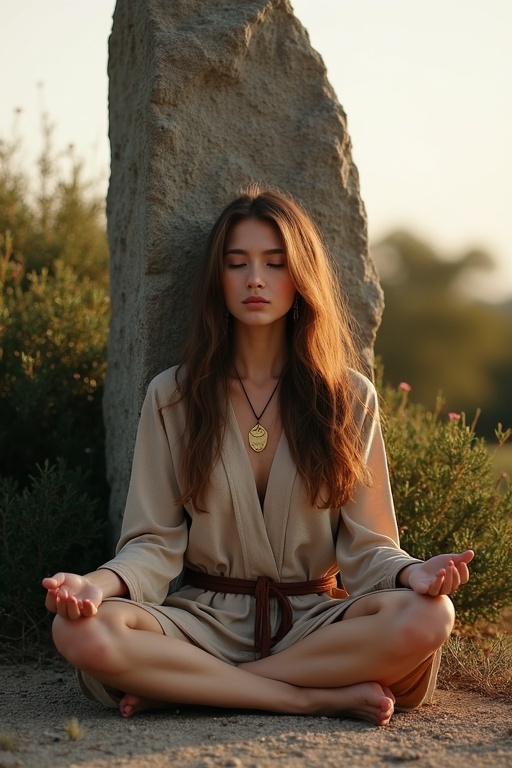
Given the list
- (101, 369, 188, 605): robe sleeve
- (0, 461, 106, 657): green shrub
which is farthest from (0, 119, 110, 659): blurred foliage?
(101, 369, 188, 605): robe sleeve

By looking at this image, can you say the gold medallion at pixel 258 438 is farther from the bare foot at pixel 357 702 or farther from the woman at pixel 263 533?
the bare foot at pixel 357 702

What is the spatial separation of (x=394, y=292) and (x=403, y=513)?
14636 millimetres

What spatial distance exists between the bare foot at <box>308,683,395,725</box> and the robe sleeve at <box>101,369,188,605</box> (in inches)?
25.3

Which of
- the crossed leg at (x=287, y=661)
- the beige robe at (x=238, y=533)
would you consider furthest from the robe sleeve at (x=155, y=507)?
the crossed leg at (x=287, y=661)

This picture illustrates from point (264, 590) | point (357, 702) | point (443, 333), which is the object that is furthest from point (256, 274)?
point (443, 333)

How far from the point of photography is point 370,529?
3.53m

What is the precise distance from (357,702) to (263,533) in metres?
0.65

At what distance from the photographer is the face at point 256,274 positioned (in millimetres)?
3584

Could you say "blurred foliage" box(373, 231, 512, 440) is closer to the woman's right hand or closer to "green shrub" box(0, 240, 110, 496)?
"green shrub" box(0, 240, 110, 496)

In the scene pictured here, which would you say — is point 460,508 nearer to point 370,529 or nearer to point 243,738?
point 370,529

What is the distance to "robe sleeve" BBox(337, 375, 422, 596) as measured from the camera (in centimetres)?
343

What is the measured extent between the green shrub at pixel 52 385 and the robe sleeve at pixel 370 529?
1724 millimetres

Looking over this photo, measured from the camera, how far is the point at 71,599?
293cm

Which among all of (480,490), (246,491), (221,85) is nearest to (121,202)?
(221,85)
